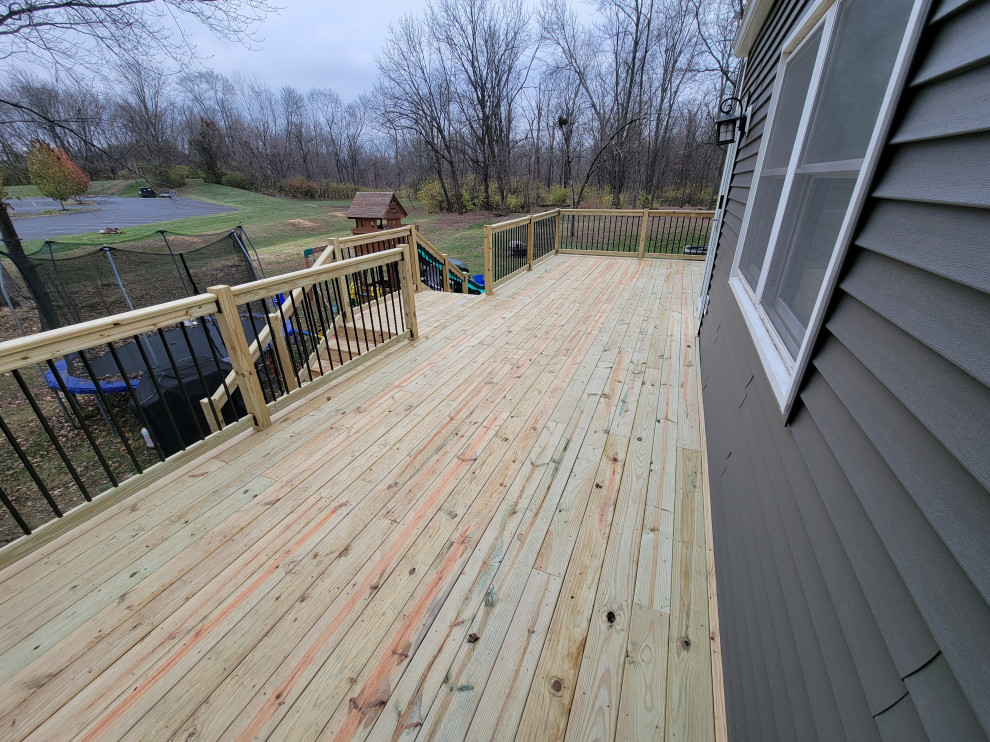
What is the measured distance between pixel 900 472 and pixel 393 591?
1609mm

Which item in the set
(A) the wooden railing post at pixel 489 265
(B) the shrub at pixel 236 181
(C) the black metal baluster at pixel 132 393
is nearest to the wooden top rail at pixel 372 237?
(A) the wooden railing post at pixel 489 265

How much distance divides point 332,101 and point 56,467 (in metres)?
35.1

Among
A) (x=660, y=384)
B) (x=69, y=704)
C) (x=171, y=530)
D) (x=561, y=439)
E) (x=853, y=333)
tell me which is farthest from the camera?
(x=660, y=384)

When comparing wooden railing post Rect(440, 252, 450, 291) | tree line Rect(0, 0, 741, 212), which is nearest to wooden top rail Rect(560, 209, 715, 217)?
wooden railing post Rect(440, 252, 450, 291)

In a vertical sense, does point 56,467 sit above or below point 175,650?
below

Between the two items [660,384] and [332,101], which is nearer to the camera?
[660,384]

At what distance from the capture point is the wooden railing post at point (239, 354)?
2230 millimetres

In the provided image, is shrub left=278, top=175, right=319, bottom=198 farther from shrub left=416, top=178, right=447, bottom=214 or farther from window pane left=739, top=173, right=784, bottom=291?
window pane left=739, top=173, right=784, bottom=291

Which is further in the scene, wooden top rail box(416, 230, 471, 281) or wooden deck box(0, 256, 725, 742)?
wooden top rail box(416, 230, 471, 281)

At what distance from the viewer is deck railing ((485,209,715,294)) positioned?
19.3 ft

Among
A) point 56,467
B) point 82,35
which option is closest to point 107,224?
point 82,35

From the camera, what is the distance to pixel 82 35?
6.23 meters

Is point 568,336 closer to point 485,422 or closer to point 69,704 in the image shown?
point 485,422

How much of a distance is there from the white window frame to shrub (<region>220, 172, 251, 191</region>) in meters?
34.3
